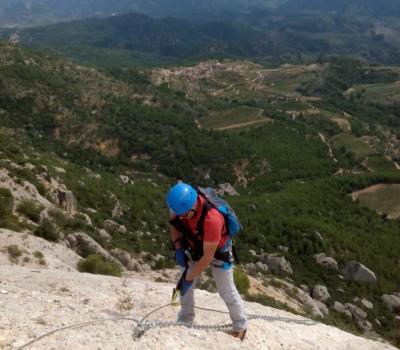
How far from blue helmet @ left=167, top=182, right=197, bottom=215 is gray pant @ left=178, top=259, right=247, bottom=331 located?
147 cm

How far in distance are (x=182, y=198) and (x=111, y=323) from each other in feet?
10.2

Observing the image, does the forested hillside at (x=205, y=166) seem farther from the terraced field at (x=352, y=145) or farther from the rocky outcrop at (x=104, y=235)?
the terraced field at (x=352, y=145)

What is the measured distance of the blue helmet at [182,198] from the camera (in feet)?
26.8

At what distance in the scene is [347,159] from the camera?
120 metres

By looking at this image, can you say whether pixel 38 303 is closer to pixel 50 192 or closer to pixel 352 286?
pixel 50 192

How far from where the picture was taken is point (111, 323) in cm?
941

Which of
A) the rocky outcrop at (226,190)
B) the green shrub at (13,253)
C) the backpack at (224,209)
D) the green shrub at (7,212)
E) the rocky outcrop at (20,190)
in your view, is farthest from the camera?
the rocky outcrop at (226,190)

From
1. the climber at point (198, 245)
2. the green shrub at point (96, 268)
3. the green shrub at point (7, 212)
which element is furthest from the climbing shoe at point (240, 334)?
the green shrub at point (7, 212)

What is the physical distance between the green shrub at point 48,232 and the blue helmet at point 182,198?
18.0 meters

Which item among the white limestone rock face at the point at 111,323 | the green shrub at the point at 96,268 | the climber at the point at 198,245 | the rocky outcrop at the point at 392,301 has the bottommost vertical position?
the rocky outcrop at the point at 392,301

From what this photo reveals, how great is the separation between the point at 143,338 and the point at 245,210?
204ft

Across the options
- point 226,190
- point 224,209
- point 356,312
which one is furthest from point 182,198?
point 226,190

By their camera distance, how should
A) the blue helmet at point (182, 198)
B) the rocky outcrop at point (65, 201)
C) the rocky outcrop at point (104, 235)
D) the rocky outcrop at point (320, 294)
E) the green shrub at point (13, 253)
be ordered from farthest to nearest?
the rocky outcrop at point (320, 294), the rocky outcrop at point (65, 201), the rocky outcrop at point (104, 235), the green shrub at point (13, 253), the blue helmet at point (182, 198)

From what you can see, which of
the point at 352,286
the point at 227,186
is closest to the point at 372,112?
the point at 227,186
